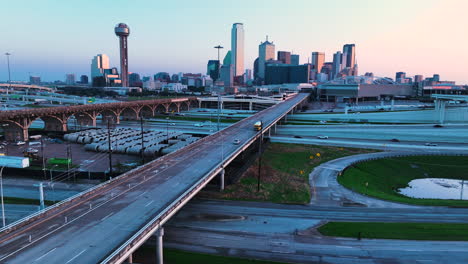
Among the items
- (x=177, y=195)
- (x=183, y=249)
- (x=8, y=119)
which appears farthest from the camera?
(x=8, y=119)

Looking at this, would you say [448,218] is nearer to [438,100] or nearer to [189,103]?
[438,100]

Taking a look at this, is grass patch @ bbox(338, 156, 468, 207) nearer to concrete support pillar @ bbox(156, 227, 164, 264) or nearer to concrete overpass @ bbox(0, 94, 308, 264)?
concrete overpass @ bbox(0, 94, 308, 264)

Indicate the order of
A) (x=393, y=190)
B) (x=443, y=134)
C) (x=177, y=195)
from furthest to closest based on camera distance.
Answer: (x=443, y=134) < (x=393, y=190) < (x=177, y=195)

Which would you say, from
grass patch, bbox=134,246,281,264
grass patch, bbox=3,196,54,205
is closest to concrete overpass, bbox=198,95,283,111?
grass patch, bbox=3,196,54,205

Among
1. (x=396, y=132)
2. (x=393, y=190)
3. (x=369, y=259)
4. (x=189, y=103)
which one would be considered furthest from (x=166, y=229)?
(x=189, y=103)

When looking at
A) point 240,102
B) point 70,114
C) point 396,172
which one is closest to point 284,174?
point 396,172

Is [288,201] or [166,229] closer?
[166,229]
